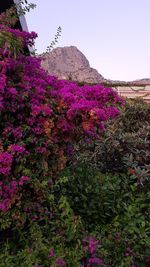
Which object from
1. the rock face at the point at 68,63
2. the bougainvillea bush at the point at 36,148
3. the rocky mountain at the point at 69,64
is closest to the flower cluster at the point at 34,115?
the bougainvillea bush at the point at 36,148

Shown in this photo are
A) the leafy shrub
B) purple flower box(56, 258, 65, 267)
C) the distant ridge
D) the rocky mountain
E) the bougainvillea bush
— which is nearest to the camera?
purple flower box(56, 258, 65, 267)

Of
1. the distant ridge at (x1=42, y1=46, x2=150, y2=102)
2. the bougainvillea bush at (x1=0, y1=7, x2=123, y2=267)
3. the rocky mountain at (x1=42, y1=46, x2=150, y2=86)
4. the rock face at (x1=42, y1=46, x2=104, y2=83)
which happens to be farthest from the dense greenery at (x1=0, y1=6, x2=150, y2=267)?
the rock face at (x1=42, y1=46, x2=104, y2=83)

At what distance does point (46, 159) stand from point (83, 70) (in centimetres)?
2188

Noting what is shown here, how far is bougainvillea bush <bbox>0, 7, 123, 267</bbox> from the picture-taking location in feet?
12.8

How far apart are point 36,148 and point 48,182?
1.25 feet

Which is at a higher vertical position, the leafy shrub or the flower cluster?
the flower cluster

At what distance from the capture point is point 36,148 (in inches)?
160

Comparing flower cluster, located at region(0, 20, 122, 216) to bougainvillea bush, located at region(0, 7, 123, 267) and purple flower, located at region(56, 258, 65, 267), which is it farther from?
purple flower, located at region(56, 258, 65, 267)

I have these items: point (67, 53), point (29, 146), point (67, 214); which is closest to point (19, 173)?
point (29, 146)

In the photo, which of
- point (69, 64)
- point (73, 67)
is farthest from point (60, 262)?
point (69, 64)

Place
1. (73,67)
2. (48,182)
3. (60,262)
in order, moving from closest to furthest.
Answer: (60,262) → (48,182) → (73,67)

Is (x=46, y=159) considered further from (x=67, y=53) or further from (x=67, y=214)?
(x=67, y=53)

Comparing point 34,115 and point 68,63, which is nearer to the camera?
point 34,115

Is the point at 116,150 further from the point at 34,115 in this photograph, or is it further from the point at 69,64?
the point at 69,64
